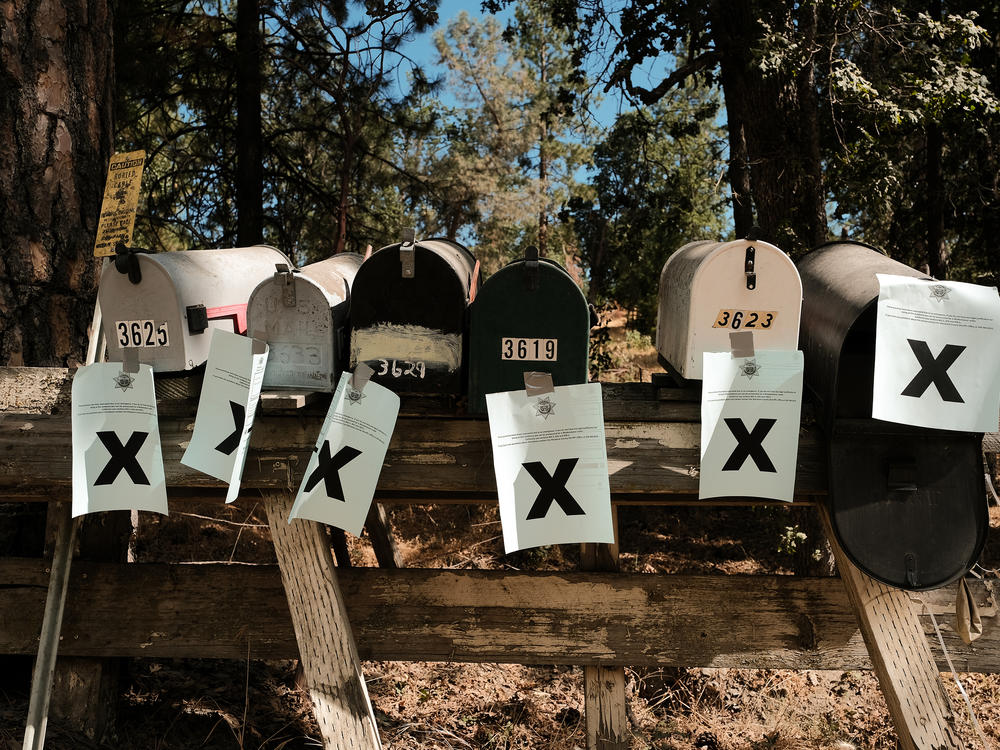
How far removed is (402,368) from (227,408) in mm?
412

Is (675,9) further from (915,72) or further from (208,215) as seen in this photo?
(208,215)

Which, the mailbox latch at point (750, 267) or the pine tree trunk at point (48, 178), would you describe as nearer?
the mailbox latch at point (750, 267)

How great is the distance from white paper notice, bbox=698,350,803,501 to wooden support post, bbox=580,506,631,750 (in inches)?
20.3

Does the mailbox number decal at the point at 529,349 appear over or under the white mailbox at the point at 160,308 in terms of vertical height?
under

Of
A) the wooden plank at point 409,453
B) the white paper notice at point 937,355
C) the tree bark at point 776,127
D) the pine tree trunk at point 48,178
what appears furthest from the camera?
the tree bark at point 776,127

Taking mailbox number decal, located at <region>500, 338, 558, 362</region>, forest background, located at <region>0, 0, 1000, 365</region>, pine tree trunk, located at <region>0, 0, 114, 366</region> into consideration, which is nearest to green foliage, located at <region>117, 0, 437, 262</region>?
forest background, located at <region>0, 0, 1000, 365</region>

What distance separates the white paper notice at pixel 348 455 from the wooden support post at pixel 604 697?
0.76m

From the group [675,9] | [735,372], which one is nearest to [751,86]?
[675,9]

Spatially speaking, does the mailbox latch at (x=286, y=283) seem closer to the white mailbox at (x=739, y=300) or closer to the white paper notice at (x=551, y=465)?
the white paper notice at (x=551, y=465)

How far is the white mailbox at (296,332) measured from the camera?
1.75 metres

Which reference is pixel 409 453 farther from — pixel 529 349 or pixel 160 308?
pixel 160 308

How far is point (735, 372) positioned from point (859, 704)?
214cm

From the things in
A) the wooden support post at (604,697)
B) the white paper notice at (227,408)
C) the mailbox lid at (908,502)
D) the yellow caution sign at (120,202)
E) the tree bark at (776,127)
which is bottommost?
the wooden support post at (604,697)

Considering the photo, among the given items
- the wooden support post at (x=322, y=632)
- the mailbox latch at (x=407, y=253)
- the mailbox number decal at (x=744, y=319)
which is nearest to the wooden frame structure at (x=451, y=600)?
the wooden support post at (x=322, y=632)
